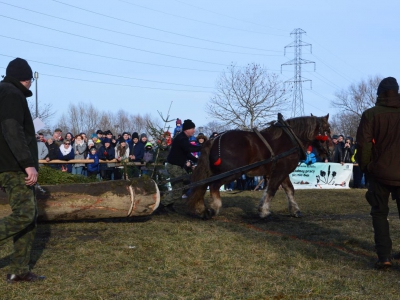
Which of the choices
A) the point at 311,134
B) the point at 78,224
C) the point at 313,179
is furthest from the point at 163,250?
the point at 313,179

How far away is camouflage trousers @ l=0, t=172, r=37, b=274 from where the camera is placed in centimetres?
544

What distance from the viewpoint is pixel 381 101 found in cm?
636

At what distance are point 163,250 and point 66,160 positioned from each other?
9.45 meters

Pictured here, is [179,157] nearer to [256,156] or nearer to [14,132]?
[256,156]

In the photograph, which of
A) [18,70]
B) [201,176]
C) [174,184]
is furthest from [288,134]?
[18,70]

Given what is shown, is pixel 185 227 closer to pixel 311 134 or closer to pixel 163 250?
pixel 163 250

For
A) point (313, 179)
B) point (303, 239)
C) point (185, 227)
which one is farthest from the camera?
point (313, 179)

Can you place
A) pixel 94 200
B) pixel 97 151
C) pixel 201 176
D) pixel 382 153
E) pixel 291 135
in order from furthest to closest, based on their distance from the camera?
pixel 97 151
pixel 291 135
pixel 201 176
pixel 94 200
pixel 382 153

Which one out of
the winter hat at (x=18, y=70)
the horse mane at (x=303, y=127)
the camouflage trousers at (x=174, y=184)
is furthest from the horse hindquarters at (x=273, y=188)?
the winter hat at (x=18, y=70)

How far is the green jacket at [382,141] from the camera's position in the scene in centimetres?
618

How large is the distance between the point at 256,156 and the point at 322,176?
933 centimetres

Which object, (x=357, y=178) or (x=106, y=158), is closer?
(x=106, y=158)

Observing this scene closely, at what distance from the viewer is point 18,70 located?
5.62 m

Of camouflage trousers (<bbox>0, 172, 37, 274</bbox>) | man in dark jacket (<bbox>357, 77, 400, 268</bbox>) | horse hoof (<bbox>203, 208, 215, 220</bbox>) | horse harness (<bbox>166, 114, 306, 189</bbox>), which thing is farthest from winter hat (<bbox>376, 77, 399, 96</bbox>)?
horse hoof (<bbox>203, 208, 215, 220</bbox>)
